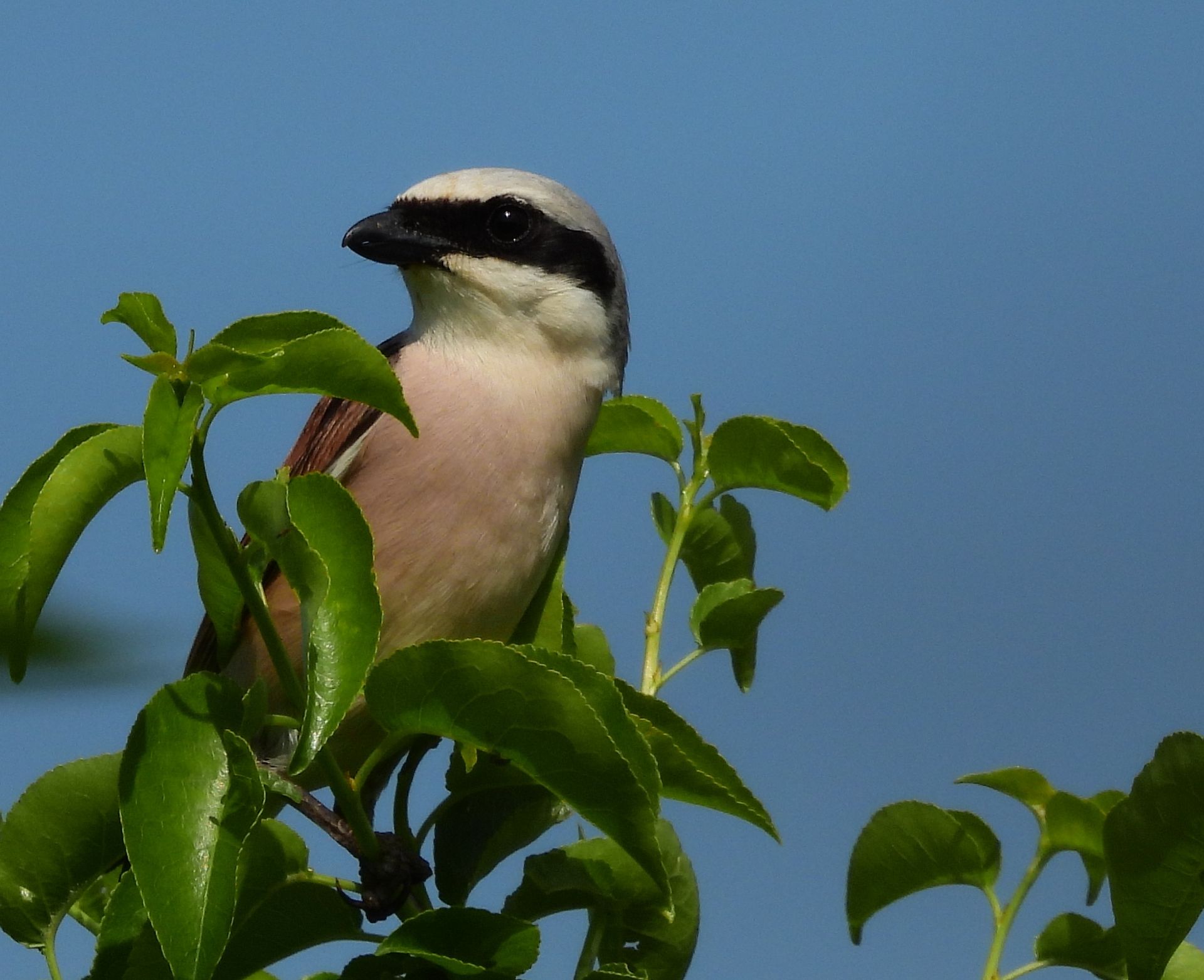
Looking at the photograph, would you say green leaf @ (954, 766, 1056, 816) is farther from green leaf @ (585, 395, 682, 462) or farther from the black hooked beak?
the black hooked beak

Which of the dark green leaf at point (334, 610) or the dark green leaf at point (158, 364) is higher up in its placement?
the dark green leaf at point (158, 364)

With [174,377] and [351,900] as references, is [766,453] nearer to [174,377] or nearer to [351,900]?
[351,900]

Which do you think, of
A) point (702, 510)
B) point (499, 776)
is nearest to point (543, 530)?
point (702, 510)

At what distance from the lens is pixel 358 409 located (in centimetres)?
288

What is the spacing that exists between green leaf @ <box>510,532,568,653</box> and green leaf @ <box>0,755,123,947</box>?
867mm

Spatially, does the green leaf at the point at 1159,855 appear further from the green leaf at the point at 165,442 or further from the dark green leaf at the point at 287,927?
the green leaf at the point at 165,442

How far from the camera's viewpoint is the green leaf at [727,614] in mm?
2135

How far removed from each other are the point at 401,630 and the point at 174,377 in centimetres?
122

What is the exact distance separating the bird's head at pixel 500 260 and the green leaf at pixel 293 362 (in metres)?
1.48

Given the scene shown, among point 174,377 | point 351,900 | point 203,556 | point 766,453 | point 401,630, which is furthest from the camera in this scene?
point 401,630

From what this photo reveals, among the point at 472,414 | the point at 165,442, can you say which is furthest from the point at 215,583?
the point at 472,414

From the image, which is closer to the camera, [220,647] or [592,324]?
[220,647]

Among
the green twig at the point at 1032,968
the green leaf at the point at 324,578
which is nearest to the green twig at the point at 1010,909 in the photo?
the green twig at the point at 1032,968

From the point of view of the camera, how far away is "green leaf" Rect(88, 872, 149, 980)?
5.07 feet
